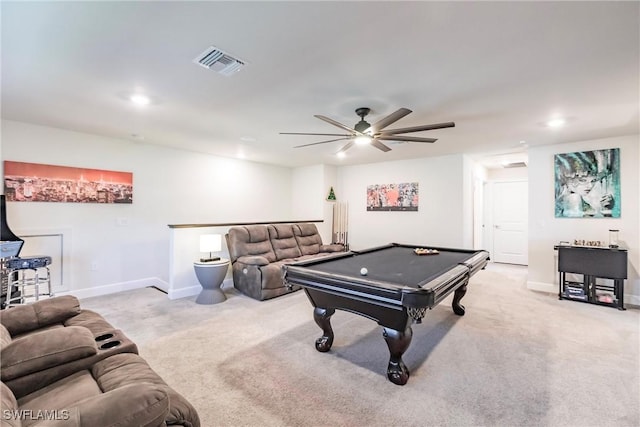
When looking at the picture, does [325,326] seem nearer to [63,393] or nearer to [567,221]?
[63,393]

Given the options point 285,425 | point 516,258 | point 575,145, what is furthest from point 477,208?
point 285,425

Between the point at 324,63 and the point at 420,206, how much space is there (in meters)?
4.39

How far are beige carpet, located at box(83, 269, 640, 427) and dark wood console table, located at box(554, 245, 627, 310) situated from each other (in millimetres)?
273

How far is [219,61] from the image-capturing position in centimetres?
223

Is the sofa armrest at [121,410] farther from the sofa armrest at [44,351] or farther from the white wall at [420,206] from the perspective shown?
the white wall at [420,206]

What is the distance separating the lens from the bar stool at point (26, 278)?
10.7 ft

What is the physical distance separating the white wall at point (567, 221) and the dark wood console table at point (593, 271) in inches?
14.3

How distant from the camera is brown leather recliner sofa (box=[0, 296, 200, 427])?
0.93m

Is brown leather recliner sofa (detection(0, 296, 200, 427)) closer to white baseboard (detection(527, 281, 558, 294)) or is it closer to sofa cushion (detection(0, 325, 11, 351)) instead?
sofa cushion (detection(0, 325, 11, 351))

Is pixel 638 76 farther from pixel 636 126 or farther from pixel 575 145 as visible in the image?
pixel 575 145

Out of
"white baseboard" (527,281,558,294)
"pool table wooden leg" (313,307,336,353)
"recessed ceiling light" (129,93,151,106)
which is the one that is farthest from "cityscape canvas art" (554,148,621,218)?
"recessed ceiling light" (129,93,151,106)

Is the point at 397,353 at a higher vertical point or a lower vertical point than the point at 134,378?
lower

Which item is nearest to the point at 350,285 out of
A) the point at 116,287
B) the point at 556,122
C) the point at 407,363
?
the point at 407,363

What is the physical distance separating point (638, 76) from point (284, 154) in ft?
15.7
